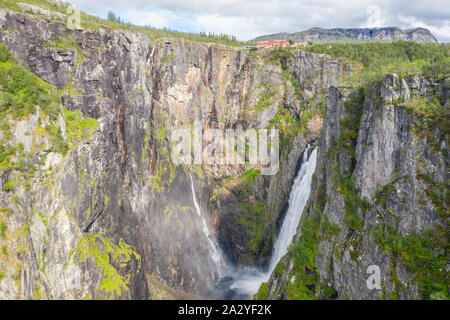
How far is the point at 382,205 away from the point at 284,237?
20381 mm

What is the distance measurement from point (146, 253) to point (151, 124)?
18.1 metres

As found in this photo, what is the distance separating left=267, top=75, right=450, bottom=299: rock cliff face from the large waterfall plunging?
8.77 m

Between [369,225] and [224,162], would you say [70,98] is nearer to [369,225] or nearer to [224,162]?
[224,162]

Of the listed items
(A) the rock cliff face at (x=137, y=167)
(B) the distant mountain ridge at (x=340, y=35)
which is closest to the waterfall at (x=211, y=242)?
(A) the rock cliff face at (x=137, y=167)

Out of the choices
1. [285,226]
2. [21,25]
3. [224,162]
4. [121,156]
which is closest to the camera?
[21,25]

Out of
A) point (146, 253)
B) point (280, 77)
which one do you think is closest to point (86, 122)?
point (146, 253)

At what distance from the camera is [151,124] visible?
41.5 m

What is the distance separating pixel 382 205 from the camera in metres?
19.2

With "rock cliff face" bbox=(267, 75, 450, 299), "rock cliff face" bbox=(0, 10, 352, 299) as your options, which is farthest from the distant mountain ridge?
"rock cliff face" bbox=(267, 75, 450, 299)

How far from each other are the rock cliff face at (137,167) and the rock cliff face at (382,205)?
17307mm

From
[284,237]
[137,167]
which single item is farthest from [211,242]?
[137,167]

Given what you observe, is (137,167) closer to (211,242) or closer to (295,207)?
(211,242)

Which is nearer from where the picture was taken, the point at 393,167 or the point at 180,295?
the point at 393,167

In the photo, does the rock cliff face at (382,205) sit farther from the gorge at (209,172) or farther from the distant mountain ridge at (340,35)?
the distant mountain ridge at (340,35)
